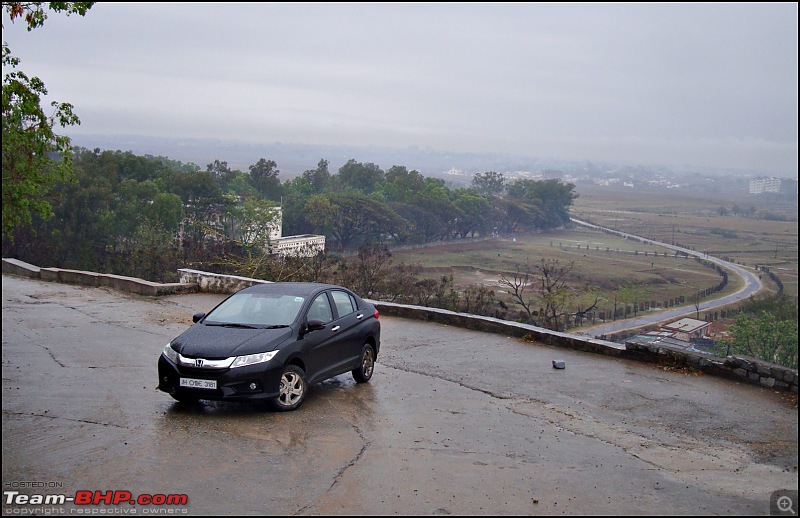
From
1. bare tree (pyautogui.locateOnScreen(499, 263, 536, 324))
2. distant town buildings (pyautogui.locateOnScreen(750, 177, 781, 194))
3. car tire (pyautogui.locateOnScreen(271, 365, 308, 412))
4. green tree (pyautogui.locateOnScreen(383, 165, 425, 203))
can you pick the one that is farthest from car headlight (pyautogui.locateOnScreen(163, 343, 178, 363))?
green tree (pyautogui.locateOnScreen(383, 165, 425, 203))

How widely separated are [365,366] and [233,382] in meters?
2.69

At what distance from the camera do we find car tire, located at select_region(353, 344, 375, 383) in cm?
1051

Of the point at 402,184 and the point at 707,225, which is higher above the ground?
the point at 402,184

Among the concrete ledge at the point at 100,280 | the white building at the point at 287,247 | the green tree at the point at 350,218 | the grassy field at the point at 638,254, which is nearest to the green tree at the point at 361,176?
the green tree at the point at 350,218

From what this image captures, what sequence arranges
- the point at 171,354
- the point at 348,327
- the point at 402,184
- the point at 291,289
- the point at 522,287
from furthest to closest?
the point at 402,184, the point at 522,287, the point at 348,327, the point at 291,289, the point at 171,354

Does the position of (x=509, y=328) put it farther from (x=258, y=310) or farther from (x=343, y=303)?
(x=258, y=310)

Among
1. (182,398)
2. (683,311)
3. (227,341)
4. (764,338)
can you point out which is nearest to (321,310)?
(227,341)

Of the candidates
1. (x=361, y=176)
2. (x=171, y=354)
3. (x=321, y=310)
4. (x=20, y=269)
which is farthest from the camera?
(x=361, y=176)

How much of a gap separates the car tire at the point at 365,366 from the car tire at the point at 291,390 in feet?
5.14

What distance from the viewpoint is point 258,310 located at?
9.57 m

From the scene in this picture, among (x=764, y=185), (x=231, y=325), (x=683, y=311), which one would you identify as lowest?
(x=683, y=311)

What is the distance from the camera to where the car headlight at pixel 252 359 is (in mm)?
8406

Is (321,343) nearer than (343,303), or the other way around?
(321,343)

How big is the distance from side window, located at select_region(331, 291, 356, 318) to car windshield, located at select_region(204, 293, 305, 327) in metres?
A: 0.70
